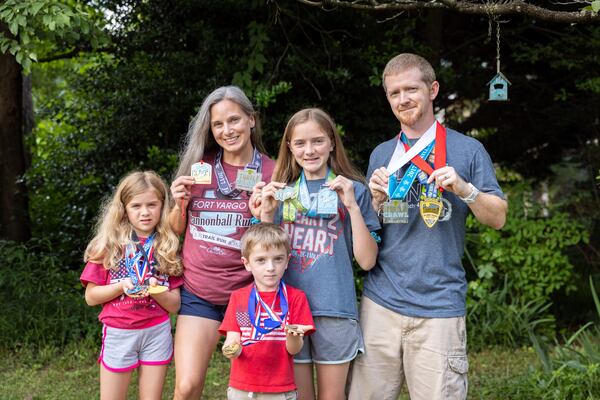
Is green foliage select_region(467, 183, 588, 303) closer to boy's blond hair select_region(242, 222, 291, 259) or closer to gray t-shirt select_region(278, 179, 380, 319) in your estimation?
gray t-shirt select_region(278, 179, 380, 319)

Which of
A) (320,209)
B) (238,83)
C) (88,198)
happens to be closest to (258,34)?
(238,83)

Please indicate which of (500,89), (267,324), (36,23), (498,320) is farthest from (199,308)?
(498,320)

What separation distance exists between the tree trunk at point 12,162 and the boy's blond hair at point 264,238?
216 inches

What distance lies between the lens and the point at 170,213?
143 inches

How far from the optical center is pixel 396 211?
316cm

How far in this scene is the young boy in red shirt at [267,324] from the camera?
3.22 m

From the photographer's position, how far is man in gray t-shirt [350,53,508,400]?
312 cm

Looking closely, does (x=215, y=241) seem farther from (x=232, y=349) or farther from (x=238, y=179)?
(x=232, y=349)

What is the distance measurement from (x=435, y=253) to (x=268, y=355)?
0.91m

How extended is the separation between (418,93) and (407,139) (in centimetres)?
23

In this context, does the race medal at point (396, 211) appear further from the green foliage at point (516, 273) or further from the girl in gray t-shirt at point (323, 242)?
the green foliage at point (516, 273)

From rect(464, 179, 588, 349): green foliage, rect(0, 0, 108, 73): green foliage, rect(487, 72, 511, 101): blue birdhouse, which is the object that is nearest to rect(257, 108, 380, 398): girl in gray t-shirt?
rect(487, 72, 511, 101): blue birdhouse

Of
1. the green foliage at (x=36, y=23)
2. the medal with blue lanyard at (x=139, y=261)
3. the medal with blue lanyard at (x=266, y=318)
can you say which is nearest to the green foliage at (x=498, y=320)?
the medal with blue lanyard at (x=266, y=318)

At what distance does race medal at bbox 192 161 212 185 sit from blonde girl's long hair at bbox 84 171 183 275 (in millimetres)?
344
